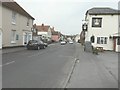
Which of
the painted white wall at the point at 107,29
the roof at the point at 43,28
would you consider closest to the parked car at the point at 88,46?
the painted white wall at the point at 107,29

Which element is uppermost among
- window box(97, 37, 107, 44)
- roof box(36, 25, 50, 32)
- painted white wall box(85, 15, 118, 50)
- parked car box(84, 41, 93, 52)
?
roof box(36, 25, 50, 32)

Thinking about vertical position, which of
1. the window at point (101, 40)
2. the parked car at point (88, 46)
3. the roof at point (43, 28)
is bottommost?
the parked car at point (88, 46)

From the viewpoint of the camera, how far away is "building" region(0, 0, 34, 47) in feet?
104

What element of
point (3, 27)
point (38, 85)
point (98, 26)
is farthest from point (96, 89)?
point (98, 26)

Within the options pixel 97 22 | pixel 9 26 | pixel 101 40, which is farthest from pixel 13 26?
pixel 101 40

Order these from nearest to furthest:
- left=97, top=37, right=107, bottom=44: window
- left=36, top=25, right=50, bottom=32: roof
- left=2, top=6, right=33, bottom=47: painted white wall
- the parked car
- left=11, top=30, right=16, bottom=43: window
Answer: left=2, top=6, right=33, bottom=47: painted white wall → the parked car → left=11, top=30, right=16, bottom=43: window → left=97, top=37, right=107, bottom=44: window → left=36, top=25, right=50, bottom=32: roof

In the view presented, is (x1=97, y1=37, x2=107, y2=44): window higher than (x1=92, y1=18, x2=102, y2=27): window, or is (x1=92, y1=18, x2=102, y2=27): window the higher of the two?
(x1=92, y1=18, x2=102, y2=27): window

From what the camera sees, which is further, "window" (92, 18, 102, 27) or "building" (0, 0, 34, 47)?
"window" (92, 18, 102, 27)

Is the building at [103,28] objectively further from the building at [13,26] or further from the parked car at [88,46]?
the building at [13,26]

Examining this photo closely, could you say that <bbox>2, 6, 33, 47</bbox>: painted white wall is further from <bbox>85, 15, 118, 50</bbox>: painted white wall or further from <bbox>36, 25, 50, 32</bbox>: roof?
<bbox>36, 25, 50, 32</bbox>: roof

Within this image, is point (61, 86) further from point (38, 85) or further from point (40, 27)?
point (40, 27)

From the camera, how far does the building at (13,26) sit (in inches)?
1247

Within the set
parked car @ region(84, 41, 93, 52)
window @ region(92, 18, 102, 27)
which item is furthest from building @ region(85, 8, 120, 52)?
parked car @ region(84, 41, 93, 52)

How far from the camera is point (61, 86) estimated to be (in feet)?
28.7
